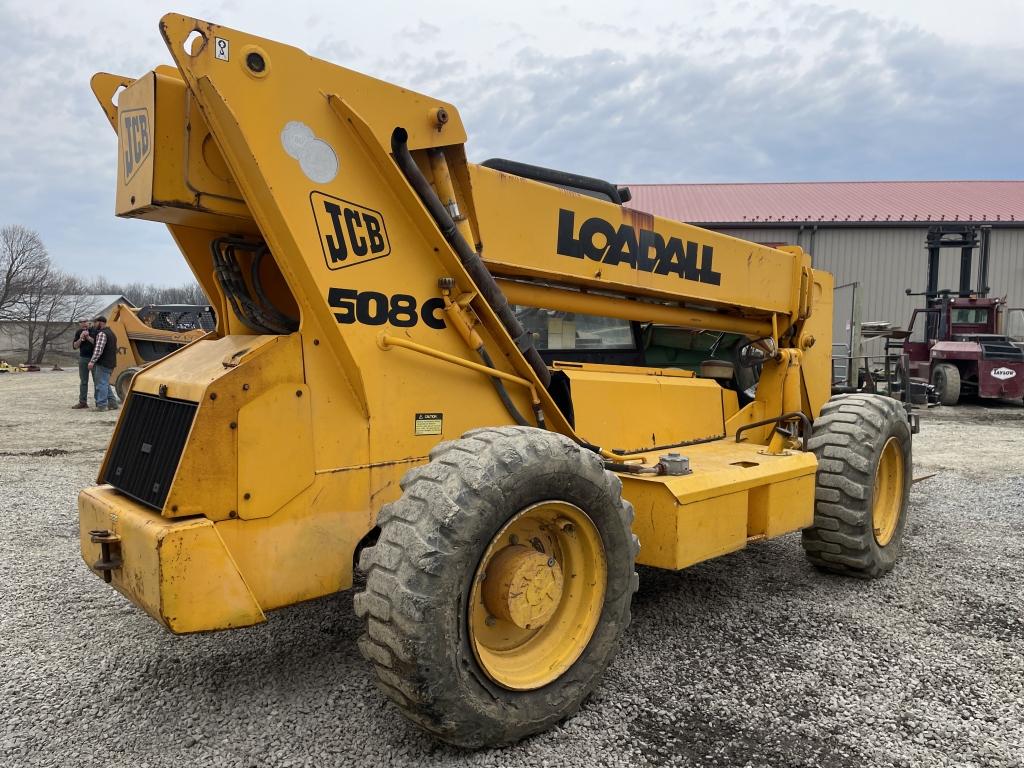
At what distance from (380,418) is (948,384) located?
16798 mm

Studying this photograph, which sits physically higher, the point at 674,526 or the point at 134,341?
the point at 134,341

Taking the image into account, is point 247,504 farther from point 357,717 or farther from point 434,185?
point 434,185

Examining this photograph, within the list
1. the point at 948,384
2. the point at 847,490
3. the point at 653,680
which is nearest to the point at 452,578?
the point at 653,680

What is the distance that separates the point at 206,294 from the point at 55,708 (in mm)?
1876

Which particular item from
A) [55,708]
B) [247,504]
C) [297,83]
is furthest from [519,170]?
[55,708]

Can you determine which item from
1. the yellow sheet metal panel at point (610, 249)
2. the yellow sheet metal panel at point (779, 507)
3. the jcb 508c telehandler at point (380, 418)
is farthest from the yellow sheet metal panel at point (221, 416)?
the yellow sheet metal panel at point (779, 507)

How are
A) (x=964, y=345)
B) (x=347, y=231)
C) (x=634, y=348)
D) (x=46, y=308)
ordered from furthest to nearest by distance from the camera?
(x=46, y=308)
(x=964, y=345)
(x=634, y=348)
(x=347, y=231)

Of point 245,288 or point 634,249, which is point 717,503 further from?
point 245,288

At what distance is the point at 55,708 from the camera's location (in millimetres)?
3045

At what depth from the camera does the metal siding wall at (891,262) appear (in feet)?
82.6

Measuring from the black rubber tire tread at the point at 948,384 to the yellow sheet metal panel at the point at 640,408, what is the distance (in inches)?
555

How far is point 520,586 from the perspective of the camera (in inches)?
110

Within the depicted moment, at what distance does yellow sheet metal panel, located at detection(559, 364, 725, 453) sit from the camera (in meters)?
3.97

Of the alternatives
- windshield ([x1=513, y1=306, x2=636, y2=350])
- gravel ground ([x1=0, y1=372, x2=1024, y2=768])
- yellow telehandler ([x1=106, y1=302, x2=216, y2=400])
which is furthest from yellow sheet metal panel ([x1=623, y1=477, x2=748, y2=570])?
yellow telehandler ([x1=106, y1=302, x2=216, y2=400])
